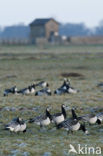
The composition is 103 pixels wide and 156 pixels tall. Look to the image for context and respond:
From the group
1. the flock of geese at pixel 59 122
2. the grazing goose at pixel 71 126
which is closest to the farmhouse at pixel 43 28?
the flock of geese at pixel 59 122

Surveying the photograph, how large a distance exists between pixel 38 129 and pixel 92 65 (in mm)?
36060

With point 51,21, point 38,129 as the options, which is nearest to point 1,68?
point 38,129

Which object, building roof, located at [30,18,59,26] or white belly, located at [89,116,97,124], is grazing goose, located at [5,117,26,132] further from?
building roof, located at [30,18,59,26]

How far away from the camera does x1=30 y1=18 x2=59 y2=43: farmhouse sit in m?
151

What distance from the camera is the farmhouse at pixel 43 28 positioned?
495ft

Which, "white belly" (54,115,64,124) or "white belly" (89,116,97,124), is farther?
"white belly" (89,116,97,124)

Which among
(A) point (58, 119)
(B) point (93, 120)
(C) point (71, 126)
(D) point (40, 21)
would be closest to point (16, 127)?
(C) point (71, 126)

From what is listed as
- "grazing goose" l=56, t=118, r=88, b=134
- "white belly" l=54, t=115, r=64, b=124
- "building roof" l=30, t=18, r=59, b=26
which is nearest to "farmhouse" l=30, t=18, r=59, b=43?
"building roof" l=30, t=18, r=59, b=26

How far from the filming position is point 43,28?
151875mm

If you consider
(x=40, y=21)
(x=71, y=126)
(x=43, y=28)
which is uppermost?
(x=40, y=21)

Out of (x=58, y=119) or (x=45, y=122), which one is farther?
(x=58, y=119)

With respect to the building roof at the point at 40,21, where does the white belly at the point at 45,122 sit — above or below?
below

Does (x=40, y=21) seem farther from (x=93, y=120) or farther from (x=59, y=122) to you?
→ (x=59, y=122)

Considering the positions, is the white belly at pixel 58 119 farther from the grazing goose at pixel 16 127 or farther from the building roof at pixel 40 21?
the building roof at pixel 40 21
